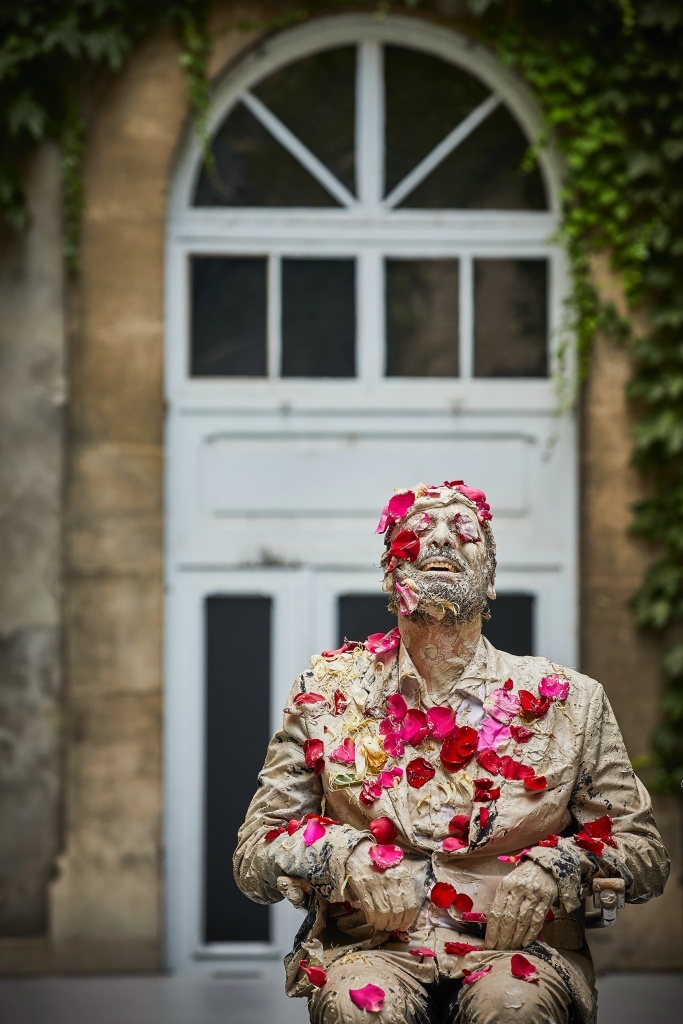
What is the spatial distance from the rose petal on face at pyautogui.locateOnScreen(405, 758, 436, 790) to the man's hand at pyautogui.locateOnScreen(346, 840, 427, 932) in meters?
0.22

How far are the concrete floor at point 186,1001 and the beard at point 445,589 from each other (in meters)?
2.94

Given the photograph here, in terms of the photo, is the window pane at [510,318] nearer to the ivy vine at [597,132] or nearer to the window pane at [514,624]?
the ivy vine at [597,132]

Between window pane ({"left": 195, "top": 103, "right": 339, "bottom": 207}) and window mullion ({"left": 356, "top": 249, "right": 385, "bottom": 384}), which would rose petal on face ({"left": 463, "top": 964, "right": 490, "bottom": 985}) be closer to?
window mullion ({"left": 356, "top": 249, "right": 385, "bottom": 384})

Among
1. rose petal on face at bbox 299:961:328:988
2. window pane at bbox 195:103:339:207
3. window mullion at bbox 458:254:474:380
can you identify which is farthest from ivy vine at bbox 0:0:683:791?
rose petal on face at bbox 299:961:328:988

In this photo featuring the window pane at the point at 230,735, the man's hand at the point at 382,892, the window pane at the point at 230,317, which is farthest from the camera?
the window pane at the point at 230,317

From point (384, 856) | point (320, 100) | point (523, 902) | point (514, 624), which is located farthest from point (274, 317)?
point (523, 902)

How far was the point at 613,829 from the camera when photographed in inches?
Result: 121

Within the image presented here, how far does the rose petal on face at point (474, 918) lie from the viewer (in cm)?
303

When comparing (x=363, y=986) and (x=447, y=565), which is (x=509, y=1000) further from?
(x=447, y=565)

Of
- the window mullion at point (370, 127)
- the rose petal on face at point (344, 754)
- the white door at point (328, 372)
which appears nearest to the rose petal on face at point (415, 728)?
the rose petal on face at point (344, 754)

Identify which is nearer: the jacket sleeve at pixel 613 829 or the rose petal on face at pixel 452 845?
the jacket sleeve at pixel 613 829

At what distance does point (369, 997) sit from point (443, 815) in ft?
1.46

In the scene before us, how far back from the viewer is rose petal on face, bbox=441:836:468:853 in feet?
9.96

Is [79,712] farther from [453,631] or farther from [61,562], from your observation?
[453,631]
